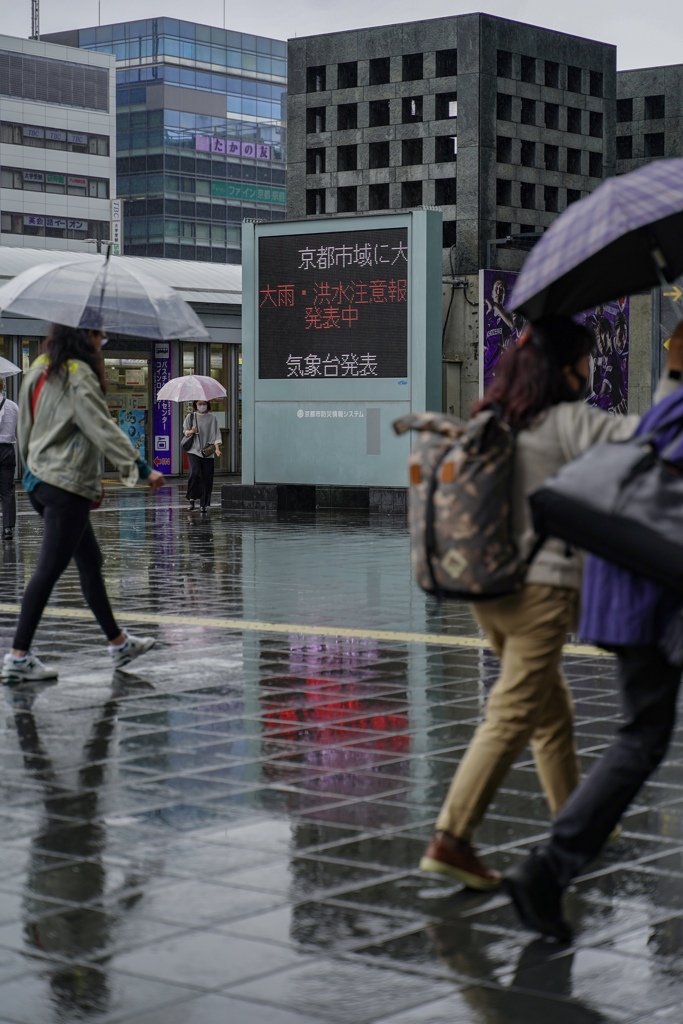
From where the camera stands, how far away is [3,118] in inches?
3583

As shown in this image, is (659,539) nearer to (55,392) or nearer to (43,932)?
(43,932)

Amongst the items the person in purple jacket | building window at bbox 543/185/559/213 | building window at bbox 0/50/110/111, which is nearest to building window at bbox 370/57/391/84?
building window at bbox 543/185/559/213

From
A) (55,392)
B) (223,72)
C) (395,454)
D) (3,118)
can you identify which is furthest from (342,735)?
(223,72)

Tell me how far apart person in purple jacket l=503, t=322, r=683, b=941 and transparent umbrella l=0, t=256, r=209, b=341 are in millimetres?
4675

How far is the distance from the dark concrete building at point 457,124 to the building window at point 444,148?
0.04 metres

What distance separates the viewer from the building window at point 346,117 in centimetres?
4812

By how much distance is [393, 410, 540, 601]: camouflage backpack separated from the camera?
4445mm

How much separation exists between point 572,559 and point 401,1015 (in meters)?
1.43

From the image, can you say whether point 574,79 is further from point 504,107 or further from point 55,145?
point 55,145

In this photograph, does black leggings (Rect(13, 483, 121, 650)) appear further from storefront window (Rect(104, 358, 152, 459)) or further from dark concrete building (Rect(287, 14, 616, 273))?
dark concrete building (Rect(287, 14, 616, 273))

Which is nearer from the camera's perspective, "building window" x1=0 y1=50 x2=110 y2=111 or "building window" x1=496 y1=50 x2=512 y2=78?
"building window" x1=496 y1=50 x2=512 y2=78

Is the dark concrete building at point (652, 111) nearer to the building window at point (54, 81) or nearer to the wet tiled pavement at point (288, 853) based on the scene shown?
the building window at point (54, 81)

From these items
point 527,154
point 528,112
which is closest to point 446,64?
point 528,112

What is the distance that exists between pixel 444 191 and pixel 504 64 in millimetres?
3894
